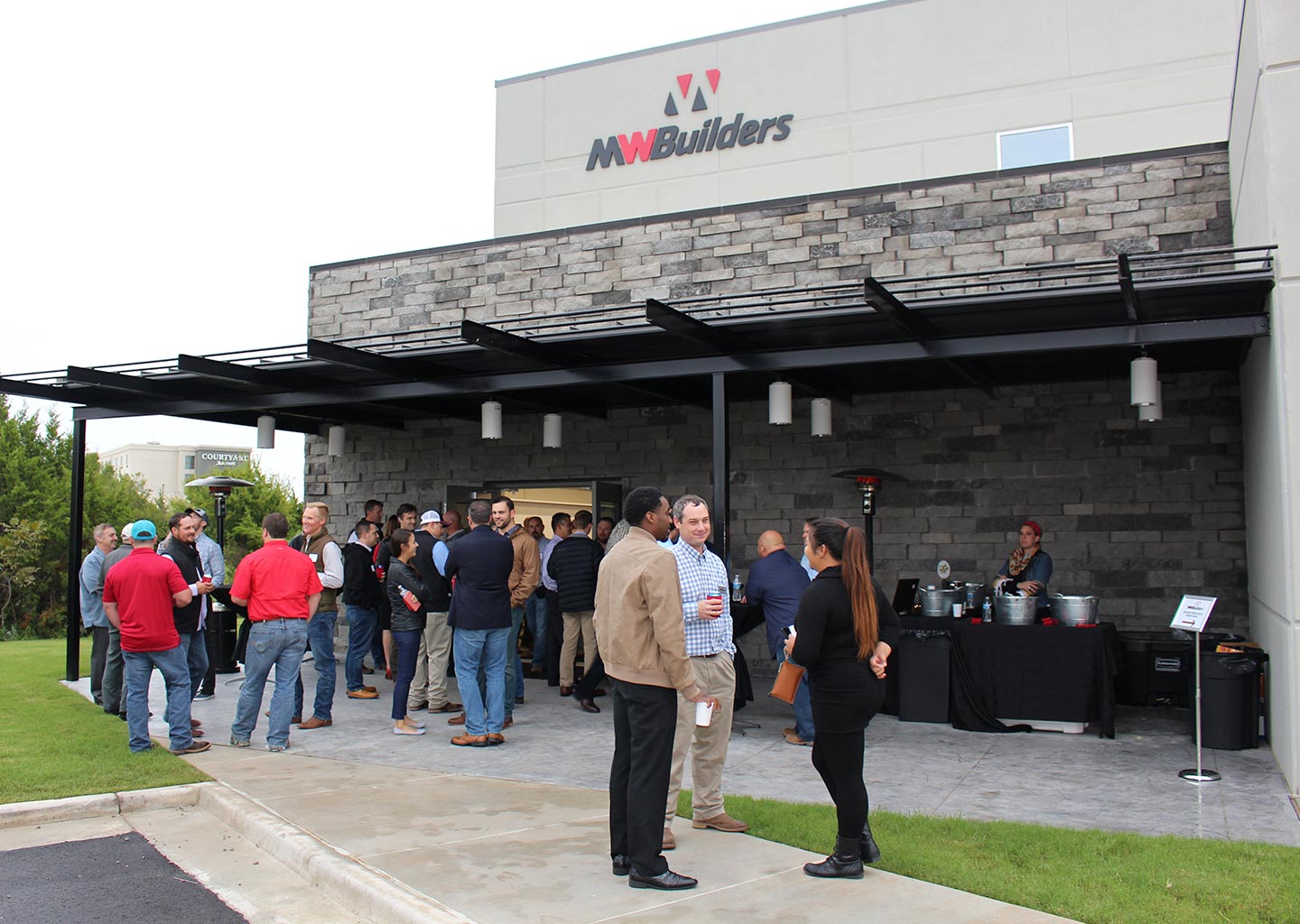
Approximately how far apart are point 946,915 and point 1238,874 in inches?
59.8

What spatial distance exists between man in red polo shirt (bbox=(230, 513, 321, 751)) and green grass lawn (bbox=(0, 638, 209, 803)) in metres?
0.71

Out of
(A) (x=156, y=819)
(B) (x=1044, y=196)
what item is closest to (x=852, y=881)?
(A) (x=156, y=819)

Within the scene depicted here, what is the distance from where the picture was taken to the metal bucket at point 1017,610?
8523 millimetres

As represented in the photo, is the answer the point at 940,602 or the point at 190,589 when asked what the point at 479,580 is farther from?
the point at 940,602

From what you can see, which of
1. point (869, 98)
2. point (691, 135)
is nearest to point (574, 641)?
point (691, 135)

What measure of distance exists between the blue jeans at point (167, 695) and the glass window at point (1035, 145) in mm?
12089

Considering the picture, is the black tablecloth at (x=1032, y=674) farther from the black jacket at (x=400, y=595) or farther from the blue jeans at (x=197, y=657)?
the blue jeans at (x=197, y=657)

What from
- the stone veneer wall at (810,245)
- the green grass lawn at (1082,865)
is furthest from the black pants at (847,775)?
the stone veneer wall at (810,245)

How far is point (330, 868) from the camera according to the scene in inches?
192

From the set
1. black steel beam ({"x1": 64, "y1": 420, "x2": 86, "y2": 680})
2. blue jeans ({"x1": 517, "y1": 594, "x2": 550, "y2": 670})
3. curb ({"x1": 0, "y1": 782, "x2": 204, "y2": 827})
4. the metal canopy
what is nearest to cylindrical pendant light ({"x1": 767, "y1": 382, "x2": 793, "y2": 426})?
the metal canopy

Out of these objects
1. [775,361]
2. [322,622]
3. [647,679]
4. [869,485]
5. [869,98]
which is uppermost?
[869,98]

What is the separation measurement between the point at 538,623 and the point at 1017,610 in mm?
5024

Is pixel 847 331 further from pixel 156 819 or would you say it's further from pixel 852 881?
pixel 156 819

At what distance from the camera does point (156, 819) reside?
611cm
